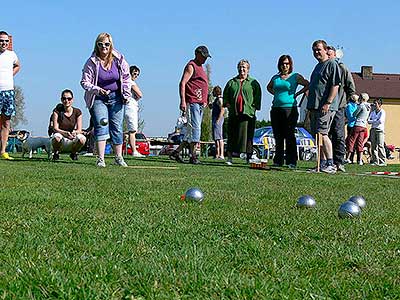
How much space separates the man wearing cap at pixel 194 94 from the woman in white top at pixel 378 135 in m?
6.49

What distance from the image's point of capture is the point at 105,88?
32.6ft

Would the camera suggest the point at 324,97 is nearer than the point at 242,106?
Yes

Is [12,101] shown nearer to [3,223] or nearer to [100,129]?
[100,129]

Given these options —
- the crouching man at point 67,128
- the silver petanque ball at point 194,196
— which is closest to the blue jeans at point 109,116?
the crouching man at point 67,128

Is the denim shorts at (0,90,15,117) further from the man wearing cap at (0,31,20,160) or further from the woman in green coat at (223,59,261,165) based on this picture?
the woman in green coat at (223,59,261,165)

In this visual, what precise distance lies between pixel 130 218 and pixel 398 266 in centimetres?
170

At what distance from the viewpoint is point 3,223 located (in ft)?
11.9

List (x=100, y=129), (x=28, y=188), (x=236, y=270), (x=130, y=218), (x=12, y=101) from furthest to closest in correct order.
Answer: (x=12, y=101) < (x=100, y=129) < (x=28, y=188) < (x=130, y=218) < (x=236, y=270)

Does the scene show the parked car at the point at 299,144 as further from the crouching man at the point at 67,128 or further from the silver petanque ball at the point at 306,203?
the silver petanque ball at the point at 306,203

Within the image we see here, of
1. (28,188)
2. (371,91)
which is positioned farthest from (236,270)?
(371,91)

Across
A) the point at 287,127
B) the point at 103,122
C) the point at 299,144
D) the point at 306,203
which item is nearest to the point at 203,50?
the point at 287,127

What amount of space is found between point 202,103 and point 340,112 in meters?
2.57

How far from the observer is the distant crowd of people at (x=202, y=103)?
32.6ft

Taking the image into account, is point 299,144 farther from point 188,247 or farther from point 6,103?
point 188,247
